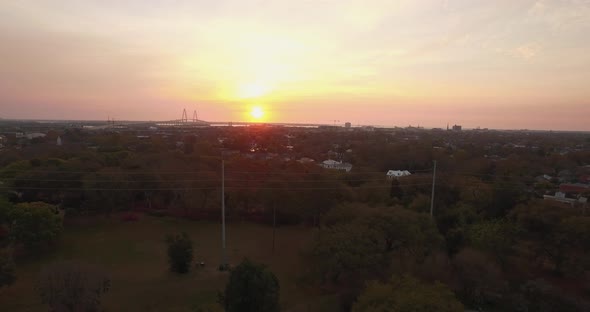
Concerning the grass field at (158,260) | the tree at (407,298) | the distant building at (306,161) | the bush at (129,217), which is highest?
the distant building at (306,161)

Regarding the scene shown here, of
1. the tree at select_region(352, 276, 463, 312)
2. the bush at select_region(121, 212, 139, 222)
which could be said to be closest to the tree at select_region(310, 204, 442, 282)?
the tree at select_region(352, 276, 463, 312)

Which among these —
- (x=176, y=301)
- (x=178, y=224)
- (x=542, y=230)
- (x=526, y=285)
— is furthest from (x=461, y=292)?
(x=178, y=224)

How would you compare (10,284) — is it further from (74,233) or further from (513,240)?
(513,240)

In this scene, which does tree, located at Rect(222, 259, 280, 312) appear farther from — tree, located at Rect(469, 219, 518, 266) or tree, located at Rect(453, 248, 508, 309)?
tree, located at Rect(469, 219, 518, 266)

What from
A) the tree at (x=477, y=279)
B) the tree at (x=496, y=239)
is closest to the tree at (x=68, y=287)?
the tree at (x=477, y=279)

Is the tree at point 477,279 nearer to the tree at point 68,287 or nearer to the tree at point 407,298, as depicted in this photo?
the tree at point 407,298

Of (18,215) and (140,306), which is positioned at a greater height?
(18,215)

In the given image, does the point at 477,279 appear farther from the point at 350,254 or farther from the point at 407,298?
the point at 407,298
